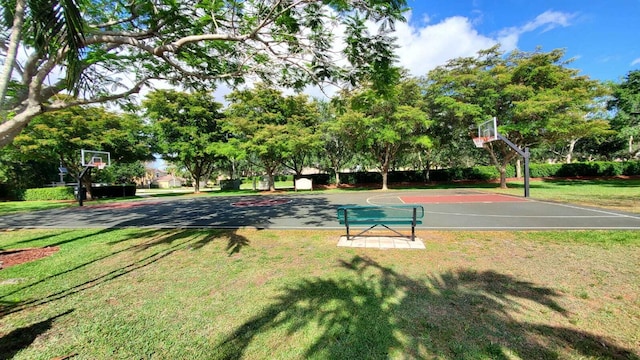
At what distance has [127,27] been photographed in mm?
5945

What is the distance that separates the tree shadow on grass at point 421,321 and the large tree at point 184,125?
25.5m

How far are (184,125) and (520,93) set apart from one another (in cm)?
3015

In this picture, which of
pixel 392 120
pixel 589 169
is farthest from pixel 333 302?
pixel 589 169

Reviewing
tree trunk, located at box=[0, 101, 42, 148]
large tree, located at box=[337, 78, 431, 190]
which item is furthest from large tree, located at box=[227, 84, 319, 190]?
tree trunk, located at box=[0, 101, 42, 148]

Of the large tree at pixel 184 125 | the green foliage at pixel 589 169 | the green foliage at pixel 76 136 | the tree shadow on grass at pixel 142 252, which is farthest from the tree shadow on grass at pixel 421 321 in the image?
the green foliage at pixel 589 169

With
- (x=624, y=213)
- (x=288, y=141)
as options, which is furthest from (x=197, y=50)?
(x=288, y=141)

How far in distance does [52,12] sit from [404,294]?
18.4 ft

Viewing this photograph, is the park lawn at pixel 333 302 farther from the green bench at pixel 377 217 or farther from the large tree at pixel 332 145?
the large tree at pixel 332 145

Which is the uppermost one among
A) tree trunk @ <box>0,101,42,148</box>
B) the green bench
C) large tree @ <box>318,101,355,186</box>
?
large tree @ <box>318,101,355,186</box>

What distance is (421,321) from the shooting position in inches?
124

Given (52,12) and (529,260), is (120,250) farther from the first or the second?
(529,260)

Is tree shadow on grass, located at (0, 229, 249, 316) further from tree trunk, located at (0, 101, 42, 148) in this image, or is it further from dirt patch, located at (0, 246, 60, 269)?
tree trunk, located at (0, 101, 42, 148)

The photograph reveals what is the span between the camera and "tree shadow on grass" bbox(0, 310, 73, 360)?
9.27 feet

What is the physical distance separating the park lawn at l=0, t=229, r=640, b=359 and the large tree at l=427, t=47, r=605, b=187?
1658cm
